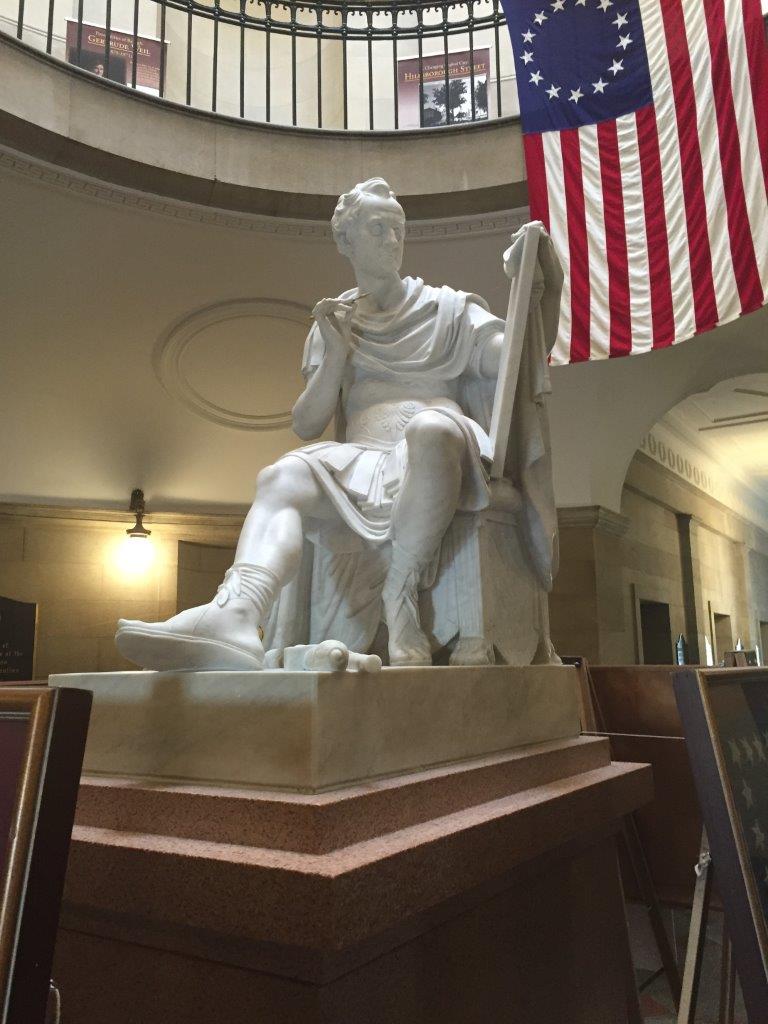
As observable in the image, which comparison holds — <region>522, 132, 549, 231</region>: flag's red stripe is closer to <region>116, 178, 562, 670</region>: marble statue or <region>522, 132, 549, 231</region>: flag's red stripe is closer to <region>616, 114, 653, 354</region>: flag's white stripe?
<region>616, 114, 653, 354</region>: flag's white stripe

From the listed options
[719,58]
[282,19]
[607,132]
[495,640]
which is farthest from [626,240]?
[282,19]

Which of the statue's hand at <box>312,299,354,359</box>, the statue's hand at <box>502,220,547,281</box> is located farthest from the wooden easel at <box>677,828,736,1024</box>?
the statue's hand at <box>312,299,354,359</box>

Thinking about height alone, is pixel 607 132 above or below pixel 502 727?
above

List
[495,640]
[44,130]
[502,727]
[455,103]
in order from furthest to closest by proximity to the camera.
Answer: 1. [455,103]
2. [44,130]
3. [495,640]
4. [502,727]

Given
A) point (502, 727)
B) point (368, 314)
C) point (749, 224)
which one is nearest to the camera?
point (502, 727)

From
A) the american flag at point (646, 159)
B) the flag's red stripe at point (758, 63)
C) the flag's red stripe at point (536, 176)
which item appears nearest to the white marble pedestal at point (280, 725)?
the american flag at point (646, 159)

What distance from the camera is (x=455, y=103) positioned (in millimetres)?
9047

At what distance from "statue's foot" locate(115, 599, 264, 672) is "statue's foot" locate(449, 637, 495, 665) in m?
0.71

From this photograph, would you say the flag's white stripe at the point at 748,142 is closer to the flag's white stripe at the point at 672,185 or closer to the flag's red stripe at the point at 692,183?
the flag's red stripe at the point at 692,183

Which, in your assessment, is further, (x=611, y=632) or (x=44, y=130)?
(x=611, y=632)

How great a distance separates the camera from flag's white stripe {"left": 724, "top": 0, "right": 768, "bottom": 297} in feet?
18.3

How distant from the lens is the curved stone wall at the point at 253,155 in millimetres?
6340

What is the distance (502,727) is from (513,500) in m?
0.77

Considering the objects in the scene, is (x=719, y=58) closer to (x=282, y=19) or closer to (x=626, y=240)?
(x=626, y=240)
